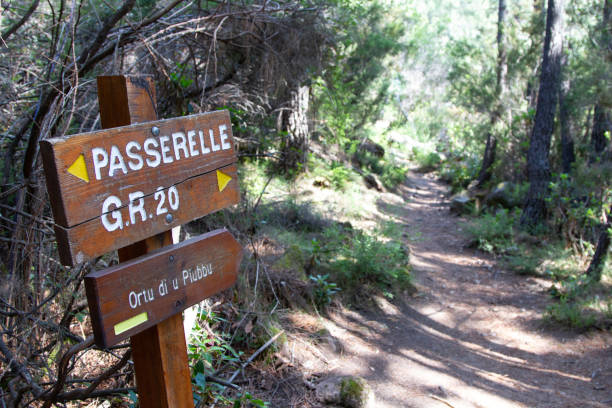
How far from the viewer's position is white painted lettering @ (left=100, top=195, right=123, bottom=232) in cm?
164

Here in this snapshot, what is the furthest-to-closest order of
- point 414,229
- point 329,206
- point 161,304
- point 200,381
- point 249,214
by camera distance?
point 414,229, point 329,206, point 249,214, point 200,381, point 161,304

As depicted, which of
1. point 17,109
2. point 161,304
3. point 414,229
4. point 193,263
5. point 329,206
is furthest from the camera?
point 414,229

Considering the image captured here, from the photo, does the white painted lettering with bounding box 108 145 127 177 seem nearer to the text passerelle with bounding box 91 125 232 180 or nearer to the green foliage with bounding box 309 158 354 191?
the text passerelle with bounding box 91 125 232 180

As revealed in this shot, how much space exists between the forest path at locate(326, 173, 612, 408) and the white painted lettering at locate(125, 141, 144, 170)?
3339 millimetres

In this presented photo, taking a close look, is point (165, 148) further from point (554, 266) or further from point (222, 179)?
point (554, 266)

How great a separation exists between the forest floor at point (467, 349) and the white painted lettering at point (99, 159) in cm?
334

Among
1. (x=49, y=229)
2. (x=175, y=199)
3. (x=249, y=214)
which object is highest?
(x=175, y=199)

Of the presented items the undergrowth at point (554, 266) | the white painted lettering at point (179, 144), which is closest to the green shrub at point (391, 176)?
the undergrowth at point (554, 266)

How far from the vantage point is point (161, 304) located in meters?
1.82

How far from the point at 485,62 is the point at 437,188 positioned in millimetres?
5412

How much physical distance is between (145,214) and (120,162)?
0.67 feet

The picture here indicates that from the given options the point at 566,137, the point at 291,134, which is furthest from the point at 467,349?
the point at 566,137

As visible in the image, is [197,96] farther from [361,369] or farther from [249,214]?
[361,369]

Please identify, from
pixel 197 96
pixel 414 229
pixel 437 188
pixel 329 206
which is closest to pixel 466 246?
pixel 414 229
